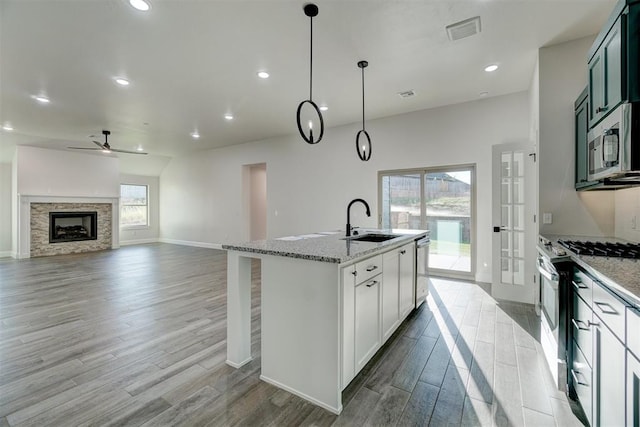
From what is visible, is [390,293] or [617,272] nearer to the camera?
[617,272]

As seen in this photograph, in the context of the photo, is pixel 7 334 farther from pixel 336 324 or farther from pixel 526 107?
pixel 526 107

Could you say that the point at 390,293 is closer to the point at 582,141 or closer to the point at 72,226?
the point at 582,141

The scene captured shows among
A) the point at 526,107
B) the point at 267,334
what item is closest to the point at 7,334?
the point at 267,334

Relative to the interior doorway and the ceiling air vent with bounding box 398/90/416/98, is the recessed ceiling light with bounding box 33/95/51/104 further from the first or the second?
the ceiling air vent with bounding box 398/90/416/98

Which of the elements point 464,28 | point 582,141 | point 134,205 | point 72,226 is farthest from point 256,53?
point 134,205

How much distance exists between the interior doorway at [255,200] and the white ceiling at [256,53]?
2.98m

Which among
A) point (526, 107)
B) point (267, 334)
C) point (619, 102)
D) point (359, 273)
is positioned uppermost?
point (526, 107)

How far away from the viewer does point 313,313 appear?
6.21 ft

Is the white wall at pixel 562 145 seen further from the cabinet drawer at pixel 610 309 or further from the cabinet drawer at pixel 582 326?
the cabinet drawer at pixel 610 309

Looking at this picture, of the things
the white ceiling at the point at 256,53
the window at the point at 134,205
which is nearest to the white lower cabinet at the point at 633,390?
the white ceiling at the point at 256,53

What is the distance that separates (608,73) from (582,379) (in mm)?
1890

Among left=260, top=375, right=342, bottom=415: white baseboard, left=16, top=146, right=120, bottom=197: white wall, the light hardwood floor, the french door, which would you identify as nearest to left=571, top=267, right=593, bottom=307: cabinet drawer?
the light hardwood floor

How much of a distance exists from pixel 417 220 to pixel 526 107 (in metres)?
2.42

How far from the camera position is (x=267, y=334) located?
2133 mm
